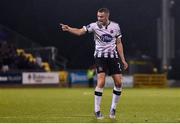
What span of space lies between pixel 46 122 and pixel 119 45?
2261mm

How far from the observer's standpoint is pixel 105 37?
11164mm

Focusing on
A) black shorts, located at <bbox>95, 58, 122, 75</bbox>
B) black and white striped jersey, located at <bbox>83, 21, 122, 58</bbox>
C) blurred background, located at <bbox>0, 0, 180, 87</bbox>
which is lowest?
black shorts, located at <bbox>95, 58, 122, 75</bbox>

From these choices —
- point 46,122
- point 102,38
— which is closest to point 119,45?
point 102,38

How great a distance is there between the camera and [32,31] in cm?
4803

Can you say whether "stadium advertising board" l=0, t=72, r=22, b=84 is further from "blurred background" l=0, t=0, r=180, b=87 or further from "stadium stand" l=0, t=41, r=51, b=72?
"blurred background" l=0, t=0, r=180, b=87

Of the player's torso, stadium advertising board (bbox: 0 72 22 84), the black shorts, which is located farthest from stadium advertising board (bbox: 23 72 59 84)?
the player's torso

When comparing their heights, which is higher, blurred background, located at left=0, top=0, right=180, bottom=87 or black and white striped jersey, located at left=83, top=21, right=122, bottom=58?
blurred background, located at left=0, top=0, right=180, bottom=87

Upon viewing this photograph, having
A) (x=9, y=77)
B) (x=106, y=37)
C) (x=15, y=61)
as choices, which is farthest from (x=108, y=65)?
(x=15, y=61)

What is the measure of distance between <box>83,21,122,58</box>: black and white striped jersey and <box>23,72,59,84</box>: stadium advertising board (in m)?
25.6

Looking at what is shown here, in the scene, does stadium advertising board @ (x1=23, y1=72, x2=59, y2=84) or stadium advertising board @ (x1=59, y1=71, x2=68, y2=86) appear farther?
stadium advertising board @ (x1=59, y1=71, x2=68, y2=86)

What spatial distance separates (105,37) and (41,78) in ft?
85.2

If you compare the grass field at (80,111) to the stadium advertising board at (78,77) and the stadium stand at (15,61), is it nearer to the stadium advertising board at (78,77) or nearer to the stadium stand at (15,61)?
the stadium stand at (15,61)

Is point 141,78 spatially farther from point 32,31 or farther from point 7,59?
point 32,31

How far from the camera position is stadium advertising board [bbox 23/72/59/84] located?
36562mm
